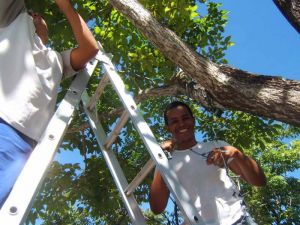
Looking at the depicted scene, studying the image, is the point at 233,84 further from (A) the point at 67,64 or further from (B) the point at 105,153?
(A) the point at 67,64

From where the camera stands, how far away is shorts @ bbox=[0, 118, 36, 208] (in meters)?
1.55

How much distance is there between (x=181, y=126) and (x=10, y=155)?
5.21 feet

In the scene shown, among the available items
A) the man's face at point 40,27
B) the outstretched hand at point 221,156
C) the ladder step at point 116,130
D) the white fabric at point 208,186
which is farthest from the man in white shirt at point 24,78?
the outstretched hand at point 221,156

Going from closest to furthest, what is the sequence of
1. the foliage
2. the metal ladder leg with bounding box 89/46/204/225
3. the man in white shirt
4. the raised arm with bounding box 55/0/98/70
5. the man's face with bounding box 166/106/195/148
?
the man in white shirt
the metal ladder leg with bounding box 89/46/204/225
the raised arm with bounding box 55/0/98/70
the man's face with bounding box 166/106/195/148
the foliage

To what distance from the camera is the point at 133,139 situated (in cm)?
646

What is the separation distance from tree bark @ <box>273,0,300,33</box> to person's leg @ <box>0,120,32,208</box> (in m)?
2.00

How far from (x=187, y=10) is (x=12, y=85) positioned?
3.80 meters

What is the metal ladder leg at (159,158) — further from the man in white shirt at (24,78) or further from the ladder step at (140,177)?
the man in white shirt at (24,78)

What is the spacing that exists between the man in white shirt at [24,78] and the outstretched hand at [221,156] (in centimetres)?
104

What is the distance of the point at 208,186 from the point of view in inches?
102

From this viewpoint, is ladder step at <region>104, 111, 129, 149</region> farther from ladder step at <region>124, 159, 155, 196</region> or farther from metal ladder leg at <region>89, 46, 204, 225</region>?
ladder step at <region>124, 159, 155, 196</region>

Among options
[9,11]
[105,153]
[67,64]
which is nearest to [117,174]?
[105,153]

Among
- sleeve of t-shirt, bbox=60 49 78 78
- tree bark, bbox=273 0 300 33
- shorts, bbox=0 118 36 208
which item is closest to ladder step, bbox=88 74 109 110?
sleeve of t-shirt, bbox=60 49 78 78

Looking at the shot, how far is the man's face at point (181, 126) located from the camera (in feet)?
9.55
